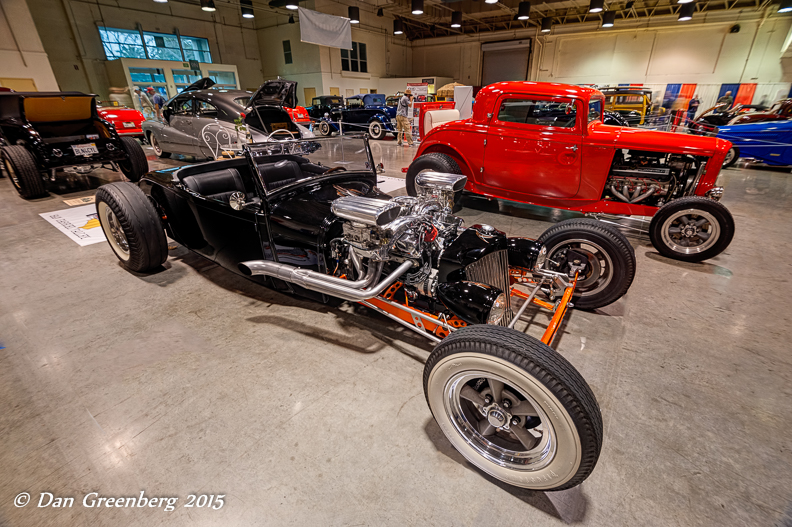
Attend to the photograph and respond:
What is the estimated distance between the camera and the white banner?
14102 mm

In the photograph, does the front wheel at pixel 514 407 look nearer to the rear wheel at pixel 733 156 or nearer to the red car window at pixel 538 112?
the red car window at pixel 538 112

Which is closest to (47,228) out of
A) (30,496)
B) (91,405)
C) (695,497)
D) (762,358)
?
(91,405)

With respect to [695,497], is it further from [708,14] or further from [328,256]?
[708,14]

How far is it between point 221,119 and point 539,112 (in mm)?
6574

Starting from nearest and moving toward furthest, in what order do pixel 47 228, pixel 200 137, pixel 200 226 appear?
pixel 200 226, pixel 47 228, pixel 200 137

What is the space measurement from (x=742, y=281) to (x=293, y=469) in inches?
172

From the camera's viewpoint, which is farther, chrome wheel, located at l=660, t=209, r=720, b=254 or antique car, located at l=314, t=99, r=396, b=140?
antique car, located at l=314, t=99, r=396, b=140

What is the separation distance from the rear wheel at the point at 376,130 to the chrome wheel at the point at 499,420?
45.6ft

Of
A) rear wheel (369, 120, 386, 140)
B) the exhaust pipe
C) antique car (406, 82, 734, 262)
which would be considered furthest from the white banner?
the exhaust pipe

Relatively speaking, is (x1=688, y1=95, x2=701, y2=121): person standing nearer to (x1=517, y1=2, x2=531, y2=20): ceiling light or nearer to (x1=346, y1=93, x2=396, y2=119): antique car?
(x1=517, y1=2, x2=531, y2=20): ceiling light

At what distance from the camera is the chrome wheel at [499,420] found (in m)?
1.48

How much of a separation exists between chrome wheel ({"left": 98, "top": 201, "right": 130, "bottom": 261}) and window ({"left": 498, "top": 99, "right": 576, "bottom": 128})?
4.79m

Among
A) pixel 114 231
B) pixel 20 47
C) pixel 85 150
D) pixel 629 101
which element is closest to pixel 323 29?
pixel 20 47

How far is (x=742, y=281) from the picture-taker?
3443 millimetres
